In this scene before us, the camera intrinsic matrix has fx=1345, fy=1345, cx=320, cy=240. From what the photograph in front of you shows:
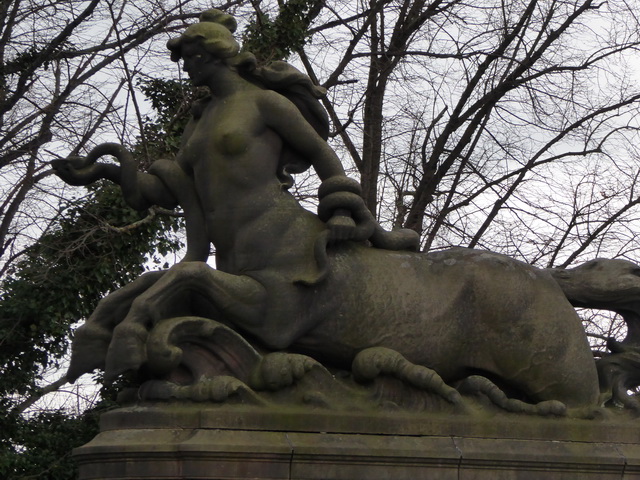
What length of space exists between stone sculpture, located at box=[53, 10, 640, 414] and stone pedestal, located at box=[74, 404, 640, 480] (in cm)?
14

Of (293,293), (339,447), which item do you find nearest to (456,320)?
(293,293)

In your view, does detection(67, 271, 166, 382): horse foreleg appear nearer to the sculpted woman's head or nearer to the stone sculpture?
the stone sculpture

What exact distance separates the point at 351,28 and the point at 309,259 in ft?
32.7

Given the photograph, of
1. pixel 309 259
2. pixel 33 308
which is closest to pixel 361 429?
pixel 309 259

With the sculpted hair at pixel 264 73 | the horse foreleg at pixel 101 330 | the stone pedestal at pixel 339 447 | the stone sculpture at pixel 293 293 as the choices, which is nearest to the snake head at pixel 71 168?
the stone sculpture at pixel 293 293

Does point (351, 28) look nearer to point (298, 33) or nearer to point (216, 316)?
Answer: point (298, 33)

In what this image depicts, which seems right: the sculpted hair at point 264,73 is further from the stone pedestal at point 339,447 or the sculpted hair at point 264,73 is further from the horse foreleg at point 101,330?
the stone pedestal at point 339,447

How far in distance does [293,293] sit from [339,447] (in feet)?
2.69

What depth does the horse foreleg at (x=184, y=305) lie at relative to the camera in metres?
5.98

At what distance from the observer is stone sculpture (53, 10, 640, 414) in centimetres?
Answer: 615

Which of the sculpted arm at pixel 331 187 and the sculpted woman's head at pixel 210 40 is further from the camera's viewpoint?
the sculpted woman's head at pixel 210 40

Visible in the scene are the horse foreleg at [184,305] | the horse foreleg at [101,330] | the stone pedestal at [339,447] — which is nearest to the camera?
the stone pedestal at [339,447]

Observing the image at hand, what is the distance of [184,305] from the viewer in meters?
6.30

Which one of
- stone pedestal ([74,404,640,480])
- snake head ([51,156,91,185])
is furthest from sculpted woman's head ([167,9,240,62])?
stone pedestal ([74,404,640,480])
